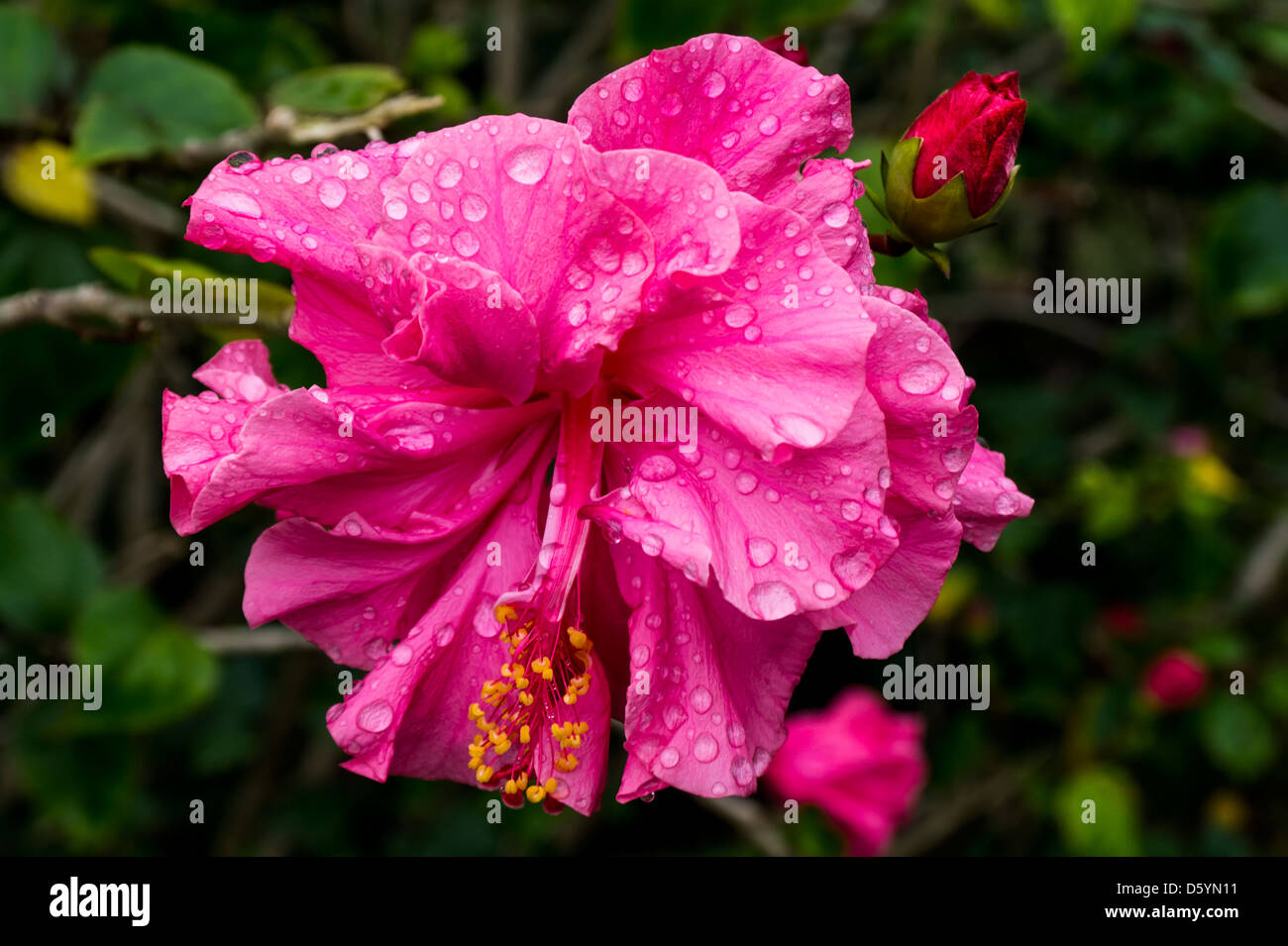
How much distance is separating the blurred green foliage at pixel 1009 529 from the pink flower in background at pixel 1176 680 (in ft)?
0.22

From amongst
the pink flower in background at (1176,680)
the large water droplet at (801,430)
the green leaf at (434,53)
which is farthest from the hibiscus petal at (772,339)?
the pink flower in background at (1176,680)

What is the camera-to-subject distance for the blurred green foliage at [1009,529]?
2211 millimetres

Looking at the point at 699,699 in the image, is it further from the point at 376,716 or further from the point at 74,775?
the point at 74,775

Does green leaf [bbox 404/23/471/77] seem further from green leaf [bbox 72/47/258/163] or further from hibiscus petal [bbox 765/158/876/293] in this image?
hibiscus petal [bbox 765/158/876/293]

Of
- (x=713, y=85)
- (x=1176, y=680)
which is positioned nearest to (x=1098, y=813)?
(x=1176, y=680)

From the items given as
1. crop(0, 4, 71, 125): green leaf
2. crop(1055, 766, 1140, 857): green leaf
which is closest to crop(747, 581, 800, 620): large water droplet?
crop(0, 4, 71, 125): green leaf

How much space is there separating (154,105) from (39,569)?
1.05 m

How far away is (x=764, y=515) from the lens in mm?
1020

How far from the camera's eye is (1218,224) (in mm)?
2861

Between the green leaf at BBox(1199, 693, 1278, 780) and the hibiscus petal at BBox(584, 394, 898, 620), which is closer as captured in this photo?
the hibiscus petal at BBox(584, 394, 898, 620)

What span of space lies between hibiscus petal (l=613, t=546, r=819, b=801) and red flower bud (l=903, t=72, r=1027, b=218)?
0.49m

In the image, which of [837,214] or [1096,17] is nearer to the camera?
[837,214]

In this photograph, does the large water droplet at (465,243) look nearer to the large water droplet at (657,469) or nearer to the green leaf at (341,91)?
the large water droplet at (657,469)

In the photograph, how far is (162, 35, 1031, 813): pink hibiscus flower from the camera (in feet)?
3.17
